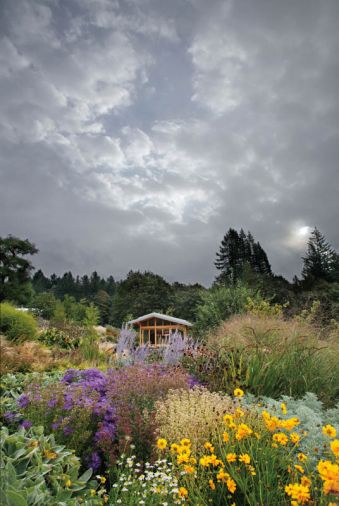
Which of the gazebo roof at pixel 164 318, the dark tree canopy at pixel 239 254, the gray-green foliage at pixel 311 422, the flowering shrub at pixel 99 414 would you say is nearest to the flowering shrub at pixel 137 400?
the flowering shrub at pixel 99 414

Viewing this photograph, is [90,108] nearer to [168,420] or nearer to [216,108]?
[216,108]

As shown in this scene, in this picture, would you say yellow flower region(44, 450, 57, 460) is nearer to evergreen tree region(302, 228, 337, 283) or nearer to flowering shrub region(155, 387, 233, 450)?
flowering shrub region(155, 387, 233, 450)

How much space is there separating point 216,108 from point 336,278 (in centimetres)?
2825

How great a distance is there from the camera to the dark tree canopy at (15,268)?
30.3m

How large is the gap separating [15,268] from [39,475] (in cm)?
3228

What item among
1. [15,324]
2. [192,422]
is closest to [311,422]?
[192,422]

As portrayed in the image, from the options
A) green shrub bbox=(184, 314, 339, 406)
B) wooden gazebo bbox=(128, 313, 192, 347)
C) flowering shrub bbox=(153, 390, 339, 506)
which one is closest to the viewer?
flowering shrub bbox=(153, 390, 339, 506)

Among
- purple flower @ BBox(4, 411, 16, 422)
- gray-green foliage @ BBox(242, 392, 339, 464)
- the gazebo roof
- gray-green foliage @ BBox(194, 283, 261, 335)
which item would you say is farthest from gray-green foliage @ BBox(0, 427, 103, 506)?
the gazebo roof

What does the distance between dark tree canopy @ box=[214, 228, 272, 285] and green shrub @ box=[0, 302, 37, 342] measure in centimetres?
3448

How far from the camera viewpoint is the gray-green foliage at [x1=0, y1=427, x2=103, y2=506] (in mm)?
1773

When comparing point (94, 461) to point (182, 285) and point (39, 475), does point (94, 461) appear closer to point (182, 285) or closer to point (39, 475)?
point (39, 475)

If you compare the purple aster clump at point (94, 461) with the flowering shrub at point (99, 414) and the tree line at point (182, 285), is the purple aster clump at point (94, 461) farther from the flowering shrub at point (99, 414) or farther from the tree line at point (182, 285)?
the tree line at point (182, 285)

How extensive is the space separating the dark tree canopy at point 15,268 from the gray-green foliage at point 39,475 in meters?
30.5

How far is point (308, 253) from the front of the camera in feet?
131
